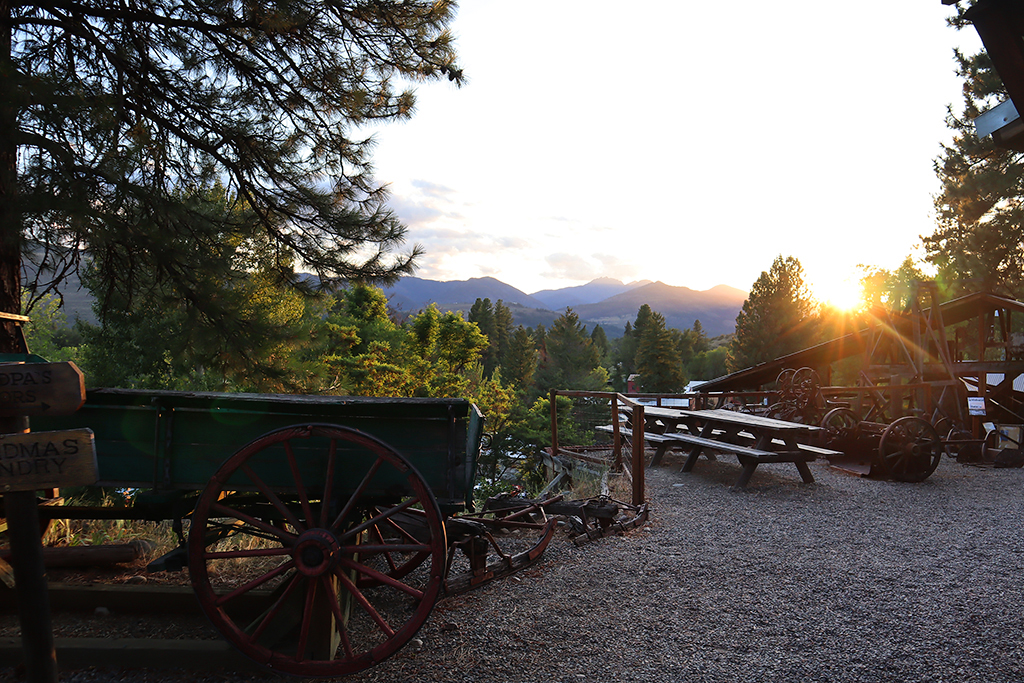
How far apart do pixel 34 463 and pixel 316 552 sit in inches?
46.6

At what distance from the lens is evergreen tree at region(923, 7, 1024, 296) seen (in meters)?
19.0

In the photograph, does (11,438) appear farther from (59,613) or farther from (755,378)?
(755,378)

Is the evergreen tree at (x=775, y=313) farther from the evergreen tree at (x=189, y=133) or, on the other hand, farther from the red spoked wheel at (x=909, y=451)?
the evergreen tree at (x=189, y=133)

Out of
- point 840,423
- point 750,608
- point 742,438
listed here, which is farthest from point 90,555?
point 840,423

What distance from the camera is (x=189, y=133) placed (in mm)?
5820

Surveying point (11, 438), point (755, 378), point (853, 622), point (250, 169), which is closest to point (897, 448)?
point (853, 622)

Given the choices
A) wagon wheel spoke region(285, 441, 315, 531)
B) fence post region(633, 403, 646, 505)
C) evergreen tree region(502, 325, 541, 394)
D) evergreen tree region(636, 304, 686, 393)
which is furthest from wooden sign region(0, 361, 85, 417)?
evergreen tree region(502, 325, 541, 394)

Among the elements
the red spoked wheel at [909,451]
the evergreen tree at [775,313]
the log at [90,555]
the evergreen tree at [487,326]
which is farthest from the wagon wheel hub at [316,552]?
the evergreen tree at [487,326]

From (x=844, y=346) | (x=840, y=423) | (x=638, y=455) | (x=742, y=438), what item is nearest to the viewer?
(x=638, y=455)

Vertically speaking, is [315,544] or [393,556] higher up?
[315,544]

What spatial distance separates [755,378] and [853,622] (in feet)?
57.0

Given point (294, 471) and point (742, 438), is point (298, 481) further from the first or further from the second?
point (742, 438)

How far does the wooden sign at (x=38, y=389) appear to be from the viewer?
225 cm

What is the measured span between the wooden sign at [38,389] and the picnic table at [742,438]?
692 cm
